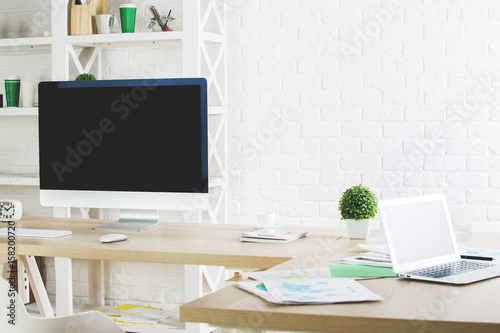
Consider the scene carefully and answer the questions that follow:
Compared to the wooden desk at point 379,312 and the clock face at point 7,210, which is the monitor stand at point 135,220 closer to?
the clock face at point 7,210

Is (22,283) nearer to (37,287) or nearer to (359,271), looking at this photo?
(37,287)

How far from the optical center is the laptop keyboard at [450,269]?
5.67 ft

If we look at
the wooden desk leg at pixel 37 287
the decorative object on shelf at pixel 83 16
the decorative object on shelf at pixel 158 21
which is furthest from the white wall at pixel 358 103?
the wooden desk leg at pixel 37 287

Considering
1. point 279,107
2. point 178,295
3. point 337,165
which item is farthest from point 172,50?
point 178,295

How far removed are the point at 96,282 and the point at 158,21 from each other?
139cm

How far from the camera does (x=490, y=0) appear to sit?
305cm

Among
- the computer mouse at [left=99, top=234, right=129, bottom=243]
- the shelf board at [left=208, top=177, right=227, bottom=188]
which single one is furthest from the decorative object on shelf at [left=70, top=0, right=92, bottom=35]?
the computer mouse at [left=99, top=234, right=129, bottom=243]

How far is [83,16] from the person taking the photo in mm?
3379

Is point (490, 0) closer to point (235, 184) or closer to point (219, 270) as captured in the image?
point (235, 184)

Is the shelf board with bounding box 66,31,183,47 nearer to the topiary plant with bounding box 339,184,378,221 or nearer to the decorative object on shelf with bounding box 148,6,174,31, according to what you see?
the decorative object on shelf with bounding box 148,6,174,31

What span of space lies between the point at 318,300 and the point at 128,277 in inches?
93.0

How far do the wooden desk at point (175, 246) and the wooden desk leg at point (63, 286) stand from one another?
0.43 meters

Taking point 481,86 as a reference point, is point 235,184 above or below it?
below

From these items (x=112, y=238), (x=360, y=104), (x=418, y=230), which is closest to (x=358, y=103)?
(x=360, y=104)
